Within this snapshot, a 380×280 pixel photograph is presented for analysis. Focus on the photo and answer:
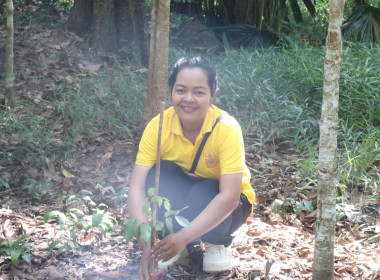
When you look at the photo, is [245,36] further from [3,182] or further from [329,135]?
[329,135]

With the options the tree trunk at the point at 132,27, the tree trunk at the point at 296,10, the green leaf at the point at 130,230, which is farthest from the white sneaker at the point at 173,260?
the tree trunk at the point at 296,10

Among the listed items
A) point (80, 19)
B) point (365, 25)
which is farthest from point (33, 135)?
point (365, 25)

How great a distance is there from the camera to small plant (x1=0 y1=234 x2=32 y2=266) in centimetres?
233

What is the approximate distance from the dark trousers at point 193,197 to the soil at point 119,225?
0.23 m

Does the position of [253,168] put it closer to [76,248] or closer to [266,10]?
[76,248]

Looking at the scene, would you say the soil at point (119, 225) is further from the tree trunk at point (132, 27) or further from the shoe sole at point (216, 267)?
the tree trunk at point (132, 27)

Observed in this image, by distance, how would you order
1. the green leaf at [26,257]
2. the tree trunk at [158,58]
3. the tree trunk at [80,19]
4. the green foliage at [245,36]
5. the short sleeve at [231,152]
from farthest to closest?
the green foliage at [245,36] < the tree trunk at [80,19] < the tree trunk at [158,58] < the green leaf at [26,257] < the short sleeve at [231,152]

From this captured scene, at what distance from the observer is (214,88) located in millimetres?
2389

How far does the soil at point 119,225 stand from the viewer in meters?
2.50

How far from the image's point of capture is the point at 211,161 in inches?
95.9

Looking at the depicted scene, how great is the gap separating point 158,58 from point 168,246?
1902 millimetres

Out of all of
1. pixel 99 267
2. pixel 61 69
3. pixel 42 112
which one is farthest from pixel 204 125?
pixel 61 69

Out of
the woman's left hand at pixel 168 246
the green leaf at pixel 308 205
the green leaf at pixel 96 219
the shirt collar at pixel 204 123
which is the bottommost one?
the green leaf at pixel 308 205

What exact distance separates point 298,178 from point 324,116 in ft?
5.71
